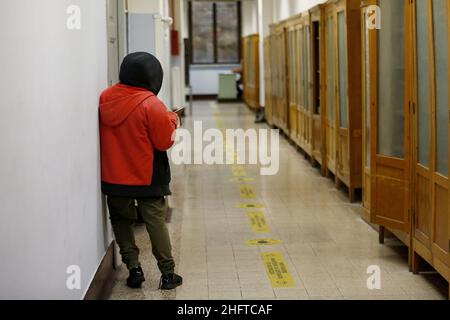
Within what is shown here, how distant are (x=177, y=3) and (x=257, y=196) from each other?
29.7ft

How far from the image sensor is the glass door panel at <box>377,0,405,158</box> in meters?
6.12

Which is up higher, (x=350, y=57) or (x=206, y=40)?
(x=206, y=40)

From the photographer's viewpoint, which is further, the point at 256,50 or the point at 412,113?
the point at 256,50

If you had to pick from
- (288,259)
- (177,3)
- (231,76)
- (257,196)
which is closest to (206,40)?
(231,76)

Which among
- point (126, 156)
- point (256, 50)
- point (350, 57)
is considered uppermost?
point (256, 50)

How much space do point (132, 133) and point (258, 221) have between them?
300 cm

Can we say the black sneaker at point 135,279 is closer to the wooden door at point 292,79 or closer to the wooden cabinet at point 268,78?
Result: the wooden door at point 292,79

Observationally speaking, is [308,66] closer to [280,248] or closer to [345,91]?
[345,91]

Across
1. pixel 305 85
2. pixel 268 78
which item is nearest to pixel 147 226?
pixel 305 85

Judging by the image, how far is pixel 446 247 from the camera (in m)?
4.89

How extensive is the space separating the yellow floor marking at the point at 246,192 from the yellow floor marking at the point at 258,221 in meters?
0.98

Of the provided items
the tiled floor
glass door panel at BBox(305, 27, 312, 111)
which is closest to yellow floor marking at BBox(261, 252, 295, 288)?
the tiled floor

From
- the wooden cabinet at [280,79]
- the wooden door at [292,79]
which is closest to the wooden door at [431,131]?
the wooden door at [292,79]
